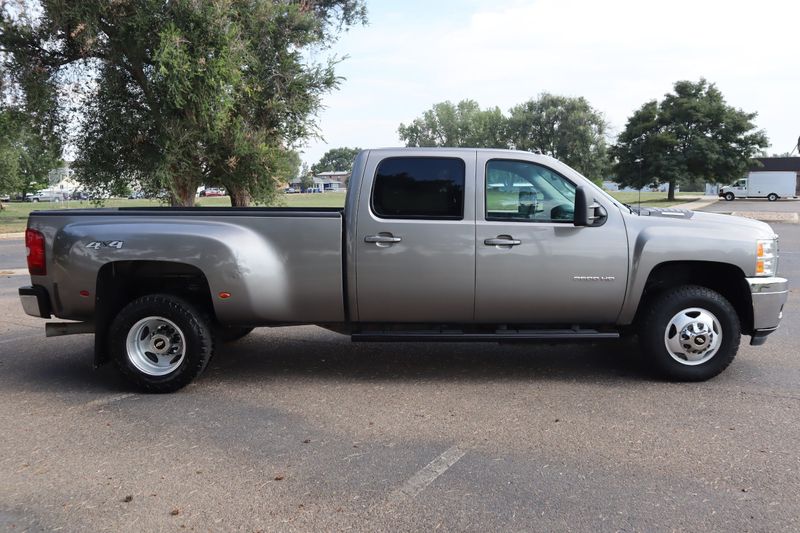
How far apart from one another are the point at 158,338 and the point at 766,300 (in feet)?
16.4

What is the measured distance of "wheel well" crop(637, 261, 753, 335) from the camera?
5.48 metres

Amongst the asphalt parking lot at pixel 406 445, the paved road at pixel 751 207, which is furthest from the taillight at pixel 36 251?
the paved road at pixel 751 207

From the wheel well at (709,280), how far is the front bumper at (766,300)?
0.18 feet

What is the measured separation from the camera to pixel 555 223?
536cm

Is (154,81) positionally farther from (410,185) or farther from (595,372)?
(595,372)

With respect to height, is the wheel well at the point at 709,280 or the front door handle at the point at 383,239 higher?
the front door handle at the point at 383,239

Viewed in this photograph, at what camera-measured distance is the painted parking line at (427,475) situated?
3.53m

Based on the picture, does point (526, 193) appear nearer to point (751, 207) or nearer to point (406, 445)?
point (406, 445)

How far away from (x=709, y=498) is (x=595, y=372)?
243cm

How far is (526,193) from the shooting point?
5.48 m

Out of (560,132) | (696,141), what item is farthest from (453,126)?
(696,141)

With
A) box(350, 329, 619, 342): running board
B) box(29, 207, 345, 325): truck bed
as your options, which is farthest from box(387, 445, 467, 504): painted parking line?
box(29, 207, 345, 325): truck bed

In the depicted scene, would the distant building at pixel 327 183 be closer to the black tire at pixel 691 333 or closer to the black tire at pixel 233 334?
the black tire at pixel 233 334

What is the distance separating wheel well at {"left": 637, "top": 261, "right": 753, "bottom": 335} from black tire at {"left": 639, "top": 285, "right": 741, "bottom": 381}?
0.59 feet
